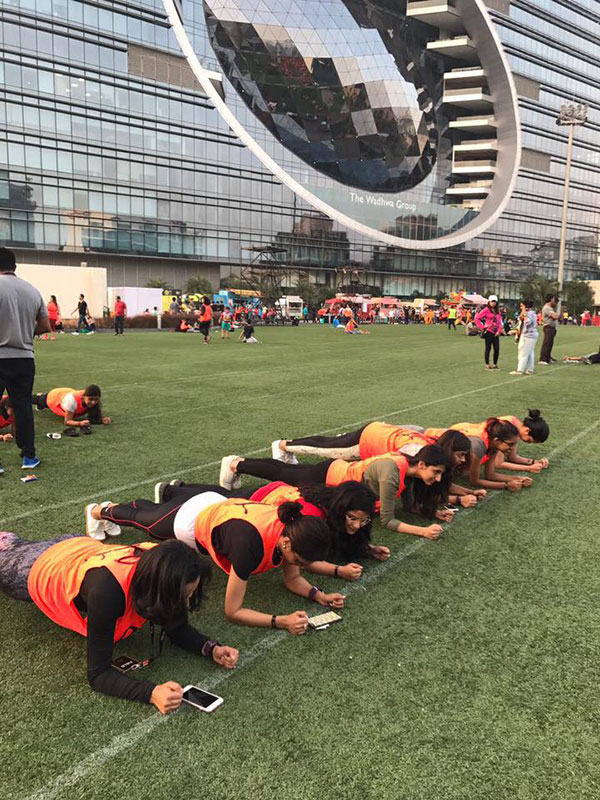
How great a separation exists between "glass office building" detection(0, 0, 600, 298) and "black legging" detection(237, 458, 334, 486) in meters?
57.0

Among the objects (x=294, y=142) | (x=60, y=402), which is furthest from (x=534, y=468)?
(x=294, y=142)

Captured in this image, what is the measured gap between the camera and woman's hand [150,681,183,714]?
2371 millimetres

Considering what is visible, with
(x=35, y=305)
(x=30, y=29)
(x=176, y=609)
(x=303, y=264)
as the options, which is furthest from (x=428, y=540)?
(x=303, y=264)

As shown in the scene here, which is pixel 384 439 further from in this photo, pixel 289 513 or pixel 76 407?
pixel 76 407

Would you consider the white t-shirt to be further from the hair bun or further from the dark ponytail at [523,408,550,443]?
the dark ponytail at [523,408,550,443]

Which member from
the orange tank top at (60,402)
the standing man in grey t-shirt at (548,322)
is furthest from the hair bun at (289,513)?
the standing man in grey t-shirt at (548,322)

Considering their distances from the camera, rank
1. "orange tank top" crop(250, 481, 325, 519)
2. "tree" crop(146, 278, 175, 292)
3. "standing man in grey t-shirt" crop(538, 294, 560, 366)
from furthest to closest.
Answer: "tree" crop(146, 278, 175, 292) < "standing man in grey t-shirt" crop(538, 294, 560, 366) < "orange tank top" crop(250, 481, 325, 519)

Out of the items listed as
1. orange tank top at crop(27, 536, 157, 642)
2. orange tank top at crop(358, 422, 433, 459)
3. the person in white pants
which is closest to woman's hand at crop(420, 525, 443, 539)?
orange tank top at crop(358, 422, 433, 459)

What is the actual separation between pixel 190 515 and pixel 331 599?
100 centimetres

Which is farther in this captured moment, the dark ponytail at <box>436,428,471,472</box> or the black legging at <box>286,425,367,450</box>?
the black legging at <box>286,425,367,450</box>

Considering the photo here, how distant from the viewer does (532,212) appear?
295 ft

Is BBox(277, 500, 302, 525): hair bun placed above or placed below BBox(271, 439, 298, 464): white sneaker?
above

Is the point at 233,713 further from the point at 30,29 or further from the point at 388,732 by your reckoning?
the point at 30,29

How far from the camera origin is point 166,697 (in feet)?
7.77
